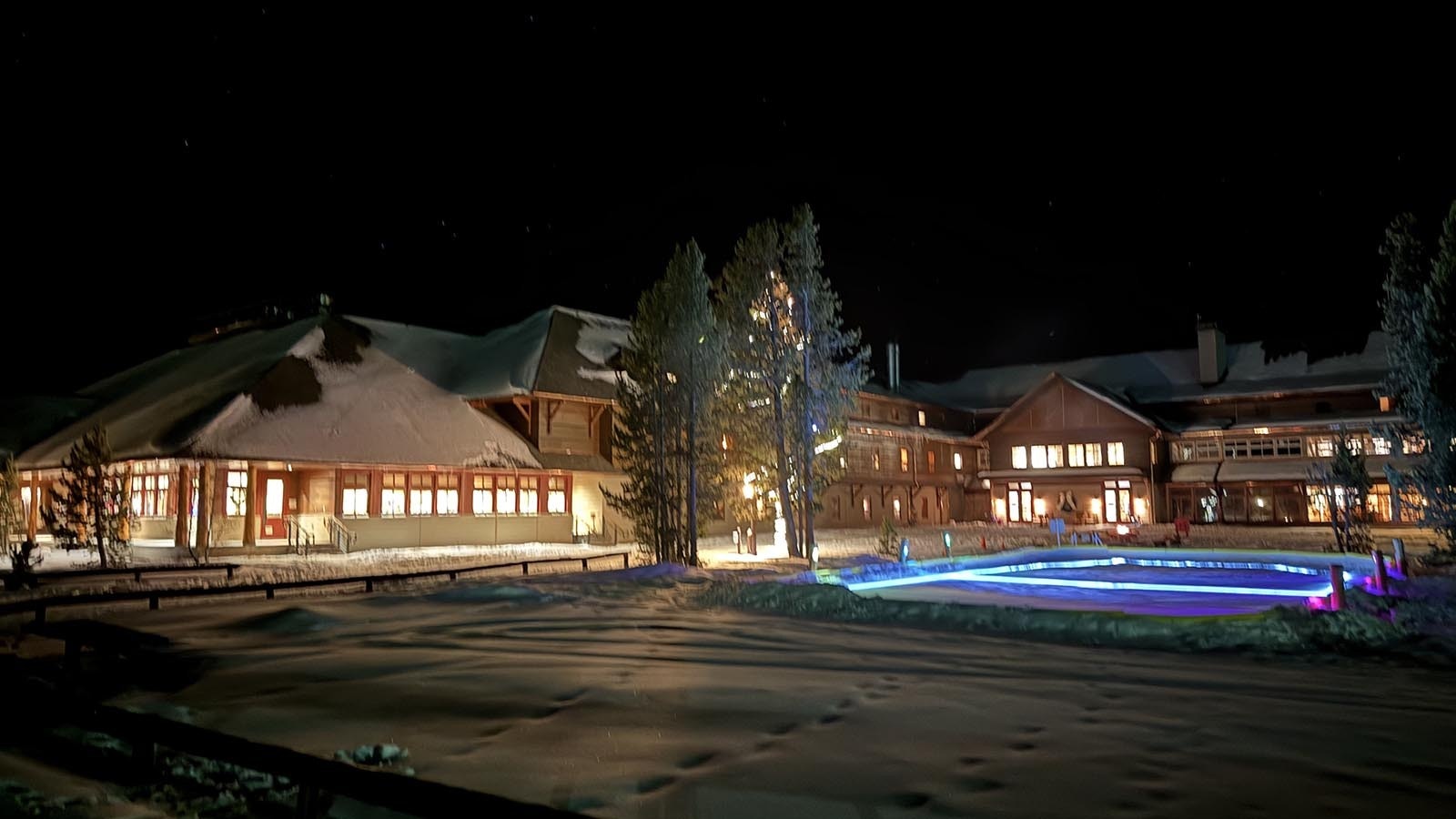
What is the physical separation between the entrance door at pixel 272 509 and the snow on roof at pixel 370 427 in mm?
2975

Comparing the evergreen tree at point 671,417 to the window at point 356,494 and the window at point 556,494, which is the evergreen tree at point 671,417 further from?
the window at point 556,494

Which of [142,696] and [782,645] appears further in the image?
[782,645]

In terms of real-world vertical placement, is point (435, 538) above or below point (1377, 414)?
below

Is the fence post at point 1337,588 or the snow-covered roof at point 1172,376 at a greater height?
the snow-covered roof at point 1172,376

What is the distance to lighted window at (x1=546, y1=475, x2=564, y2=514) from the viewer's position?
1394 inches

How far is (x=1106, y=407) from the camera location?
49.0m

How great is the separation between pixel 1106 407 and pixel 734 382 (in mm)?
30758

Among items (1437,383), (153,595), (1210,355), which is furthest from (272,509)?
(1210,355)

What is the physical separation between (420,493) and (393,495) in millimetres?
985

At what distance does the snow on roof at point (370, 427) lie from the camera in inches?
1064

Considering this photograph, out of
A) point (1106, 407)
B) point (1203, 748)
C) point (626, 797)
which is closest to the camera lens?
point (626, 797)

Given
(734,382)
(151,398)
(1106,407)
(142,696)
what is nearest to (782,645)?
(142,696)

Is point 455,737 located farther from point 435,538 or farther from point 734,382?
point 435,538

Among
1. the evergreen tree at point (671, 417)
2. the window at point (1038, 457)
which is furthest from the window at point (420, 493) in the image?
the window at point (1038, 457)
